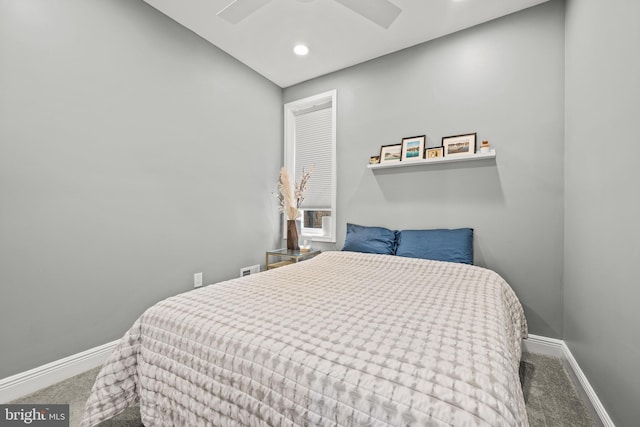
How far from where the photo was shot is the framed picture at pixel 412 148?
252 centimetres

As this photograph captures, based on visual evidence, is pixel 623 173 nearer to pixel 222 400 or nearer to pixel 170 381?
pixel 222 400

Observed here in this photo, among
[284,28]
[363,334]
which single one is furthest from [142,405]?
[284,28]

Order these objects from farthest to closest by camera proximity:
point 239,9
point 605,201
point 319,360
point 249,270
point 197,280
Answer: point 249,270 < point 197,280 < point 239,9 < point 605,201 < point 319,360

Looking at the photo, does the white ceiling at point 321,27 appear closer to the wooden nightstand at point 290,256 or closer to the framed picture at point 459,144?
the framed picture at point 459,144

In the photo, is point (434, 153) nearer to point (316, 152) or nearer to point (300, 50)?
point (316, 152)

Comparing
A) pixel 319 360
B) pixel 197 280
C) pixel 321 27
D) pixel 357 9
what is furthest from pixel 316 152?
pixel 319 360

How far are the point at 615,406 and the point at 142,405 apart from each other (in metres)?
2.07

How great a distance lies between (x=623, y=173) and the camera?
1146 millimetres

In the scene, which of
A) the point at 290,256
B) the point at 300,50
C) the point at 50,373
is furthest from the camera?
the point at 290,256

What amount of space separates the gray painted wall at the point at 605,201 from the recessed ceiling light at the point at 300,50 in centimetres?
206

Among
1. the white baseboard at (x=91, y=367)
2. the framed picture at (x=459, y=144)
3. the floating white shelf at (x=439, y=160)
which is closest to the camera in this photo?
the white baseboard at (x=91, y=367)

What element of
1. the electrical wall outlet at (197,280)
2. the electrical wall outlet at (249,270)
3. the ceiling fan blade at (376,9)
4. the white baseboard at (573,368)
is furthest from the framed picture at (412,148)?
the electrical wall outlet at (197,280)

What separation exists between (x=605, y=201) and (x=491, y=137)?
1101 mm

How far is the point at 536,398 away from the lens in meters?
1.52
